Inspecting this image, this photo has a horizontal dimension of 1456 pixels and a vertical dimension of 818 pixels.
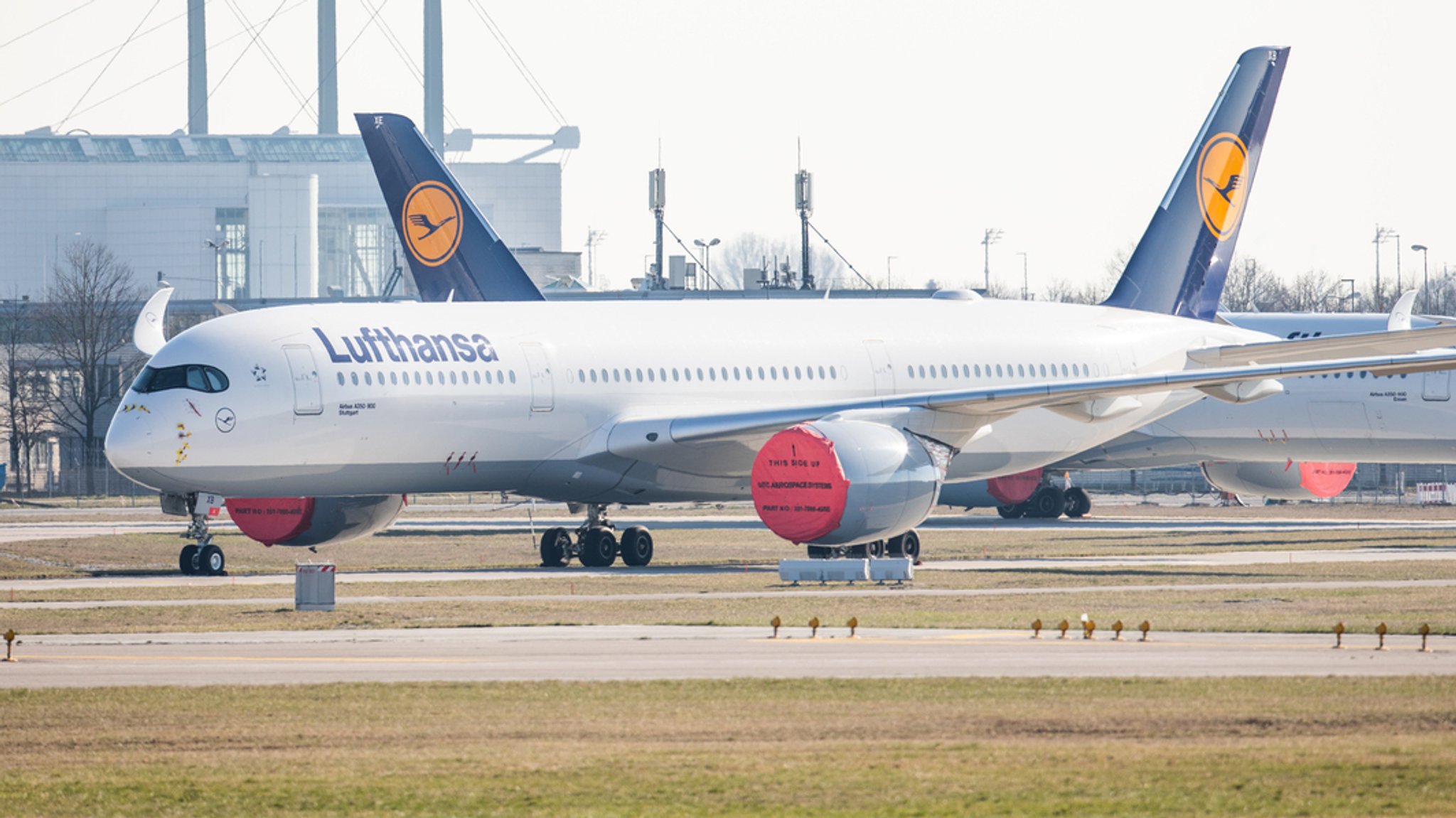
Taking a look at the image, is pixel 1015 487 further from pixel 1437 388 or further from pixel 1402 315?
pixel 1402 315

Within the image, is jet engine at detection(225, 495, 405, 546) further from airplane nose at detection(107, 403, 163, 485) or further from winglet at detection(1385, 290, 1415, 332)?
winglet at detection(1385, 290, 1415, 332)

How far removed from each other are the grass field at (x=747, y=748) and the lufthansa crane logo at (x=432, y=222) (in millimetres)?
31467

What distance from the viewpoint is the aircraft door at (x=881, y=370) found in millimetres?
47125

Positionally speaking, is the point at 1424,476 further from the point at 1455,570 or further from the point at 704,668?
the point at 704,668

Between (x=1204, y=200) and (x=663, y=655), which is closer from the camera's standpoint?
(x=663, y=655)

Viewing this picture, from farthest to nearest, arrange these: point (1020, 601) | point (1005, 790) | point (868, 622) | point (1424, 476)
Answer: point (1424, 476) → point (1020, 601) → point (868, 622) → point (1005, 790)

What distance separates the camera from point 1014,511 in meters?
69.6

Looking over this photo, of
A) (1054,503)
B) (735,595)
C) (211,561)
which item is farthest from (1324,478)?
(211,561)

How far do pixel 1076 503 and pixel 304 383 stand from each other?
35381 millimetres

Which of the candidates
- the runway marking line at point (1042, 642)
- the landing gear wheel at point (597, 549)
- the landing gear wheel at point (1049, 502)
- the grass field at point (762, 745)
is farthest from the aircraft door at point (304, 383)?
the landing gear wheel at point (1049, 502)

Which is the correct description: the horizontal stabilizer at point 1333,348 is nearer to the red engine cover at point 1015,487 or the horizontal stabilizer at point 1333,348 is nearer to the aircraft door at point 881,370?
the aircraft door at point 881,370

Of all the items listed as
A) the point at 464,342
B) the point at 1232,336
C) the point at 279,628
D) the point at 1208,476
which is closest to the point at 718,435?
the point at 464,342

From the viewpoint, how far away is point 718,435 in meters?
42.1

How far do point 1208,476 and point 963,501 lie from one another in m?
7.63
